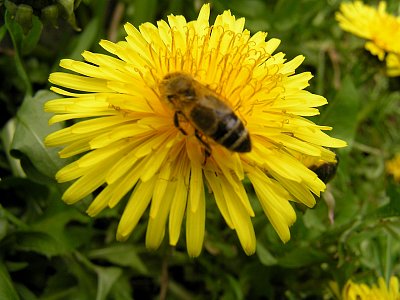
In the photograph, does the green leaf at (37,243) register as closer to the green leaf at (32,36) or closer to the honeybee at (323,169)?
the green leaf at (32,36)

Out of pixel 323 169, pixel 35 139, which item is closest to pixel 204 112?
pixel 323 169

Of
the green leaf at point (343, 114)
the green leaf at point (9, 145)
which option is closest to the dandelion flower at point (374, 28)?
the green leaf at point (343, 114)

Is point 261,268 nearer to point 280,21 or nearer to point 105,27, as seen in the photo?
point 280,21

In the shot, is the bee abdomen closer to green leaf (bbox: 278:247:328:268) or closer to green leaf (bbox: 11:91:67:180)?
green leaf (bbox: 11:91:67:180)

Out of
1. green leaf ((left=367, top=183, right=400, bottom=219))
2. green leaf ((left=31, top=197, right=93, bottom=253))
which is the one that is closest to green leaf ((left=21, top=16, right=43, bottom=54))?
green leaf ((left=31, top=197, right=93, bottom=253))

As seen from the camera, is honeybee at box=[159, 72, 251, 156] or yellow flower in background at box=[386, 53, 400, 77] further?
yellow flower in background at box=[386, 53, 400, 77]

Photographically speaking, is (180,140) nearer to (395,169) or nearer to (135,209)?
(135,209)
